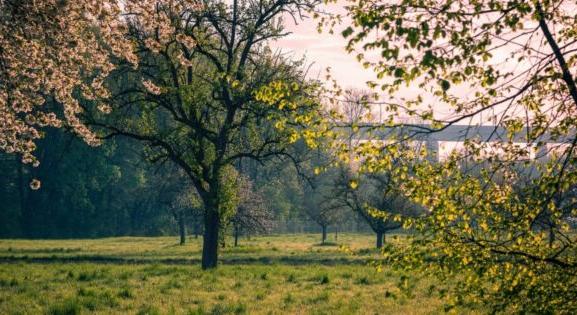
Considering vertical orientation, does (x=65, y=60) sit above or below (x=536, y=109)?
above

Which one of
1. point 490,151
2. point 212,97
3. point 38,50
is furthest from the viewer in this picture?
point 212,97

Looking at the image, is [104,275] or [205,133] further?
[205,133]

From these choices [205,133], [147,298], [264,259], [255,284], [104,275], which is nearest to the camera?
[147,298]

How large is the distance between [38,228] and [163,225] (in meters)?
16.7

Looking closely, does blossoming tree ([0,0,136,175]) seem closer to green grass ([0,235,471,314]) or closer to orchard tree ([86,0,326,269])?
green grass ([0,235,471,314])

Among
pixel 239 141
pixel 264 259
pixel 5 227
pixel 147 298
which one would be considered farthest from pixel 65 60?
pixel 5 227

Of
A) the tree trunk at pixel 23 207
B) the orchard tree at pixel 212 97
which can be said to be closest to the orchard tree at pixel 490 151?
the orchard tree at pixel 212 97

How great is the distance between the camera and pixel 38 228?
70625mm

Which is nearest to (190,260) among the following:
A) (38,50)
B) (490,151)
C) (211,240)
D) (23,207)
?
(211,240)

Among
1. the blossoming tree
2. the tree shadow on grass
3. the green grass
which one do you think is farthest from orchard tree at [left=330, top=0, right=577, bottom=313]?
the tree shadow on grass

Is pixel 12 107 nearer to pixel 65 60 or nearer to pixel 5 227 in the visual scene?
pixel 65 60

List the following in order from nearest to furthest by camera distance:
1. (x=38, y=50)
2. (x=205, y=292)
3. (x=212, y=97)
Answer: (x=38, y=50) → (x=205, y=292) → (x=212, y=97)

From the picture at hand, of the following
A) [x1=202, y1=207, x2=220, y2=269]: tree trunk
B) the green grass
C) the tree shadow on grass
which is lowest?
the tree shadow on grass

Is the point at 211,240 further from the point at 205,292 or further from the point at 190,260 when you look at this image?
the point at 205,292
